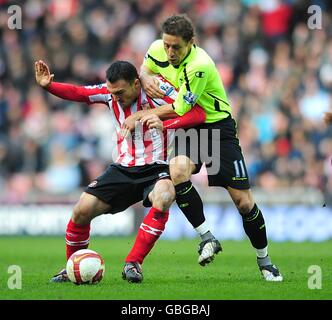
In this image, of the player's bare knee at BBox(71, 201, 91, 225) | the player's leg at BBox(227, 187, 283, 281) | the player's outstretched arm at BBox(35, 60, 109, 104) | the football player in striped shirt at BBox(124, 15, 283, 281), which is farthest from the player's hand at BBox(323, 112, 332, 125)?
the player's bare knee at BBox(71, 201, 91, 225)

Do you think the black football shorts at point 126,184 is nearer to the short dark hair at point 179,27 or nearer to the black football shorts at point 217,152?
the black football shorts at point 217,152

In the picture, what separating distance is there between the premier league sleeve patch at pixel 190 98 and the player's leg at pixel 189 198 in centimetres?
51

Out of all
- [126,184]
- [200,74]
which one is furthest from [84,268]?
[200,74]

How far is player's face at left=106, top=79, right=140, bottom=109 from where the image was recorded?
8602 millimetres

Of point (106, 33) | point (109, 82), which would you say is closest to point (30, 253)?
point (109, 82)

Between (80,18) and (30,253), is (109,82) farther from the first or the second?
(80,18)

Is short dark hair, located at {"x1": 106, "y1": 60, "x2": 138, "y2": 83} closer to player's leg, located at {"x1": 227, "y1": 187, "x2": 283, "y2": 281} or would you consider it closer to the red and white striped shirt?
the red and white striped shirt

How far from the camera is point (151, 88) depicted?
8781 millimetres

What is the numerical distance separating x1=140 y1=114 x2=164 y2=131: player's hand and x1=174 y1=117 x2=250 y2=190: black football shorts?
40 cm

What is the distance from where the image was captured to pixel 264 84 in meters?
18.0

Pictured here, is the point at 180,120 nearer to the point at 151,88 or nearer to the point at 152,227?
the point at 151,88

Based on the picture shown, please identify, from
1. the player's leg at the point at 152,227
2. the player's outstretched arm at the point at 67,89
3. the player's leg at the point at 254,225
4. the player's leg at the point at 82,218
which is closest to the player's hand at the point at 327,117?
the player's leg at the point at 254,225

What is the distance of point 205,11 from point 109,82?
37.2ft
